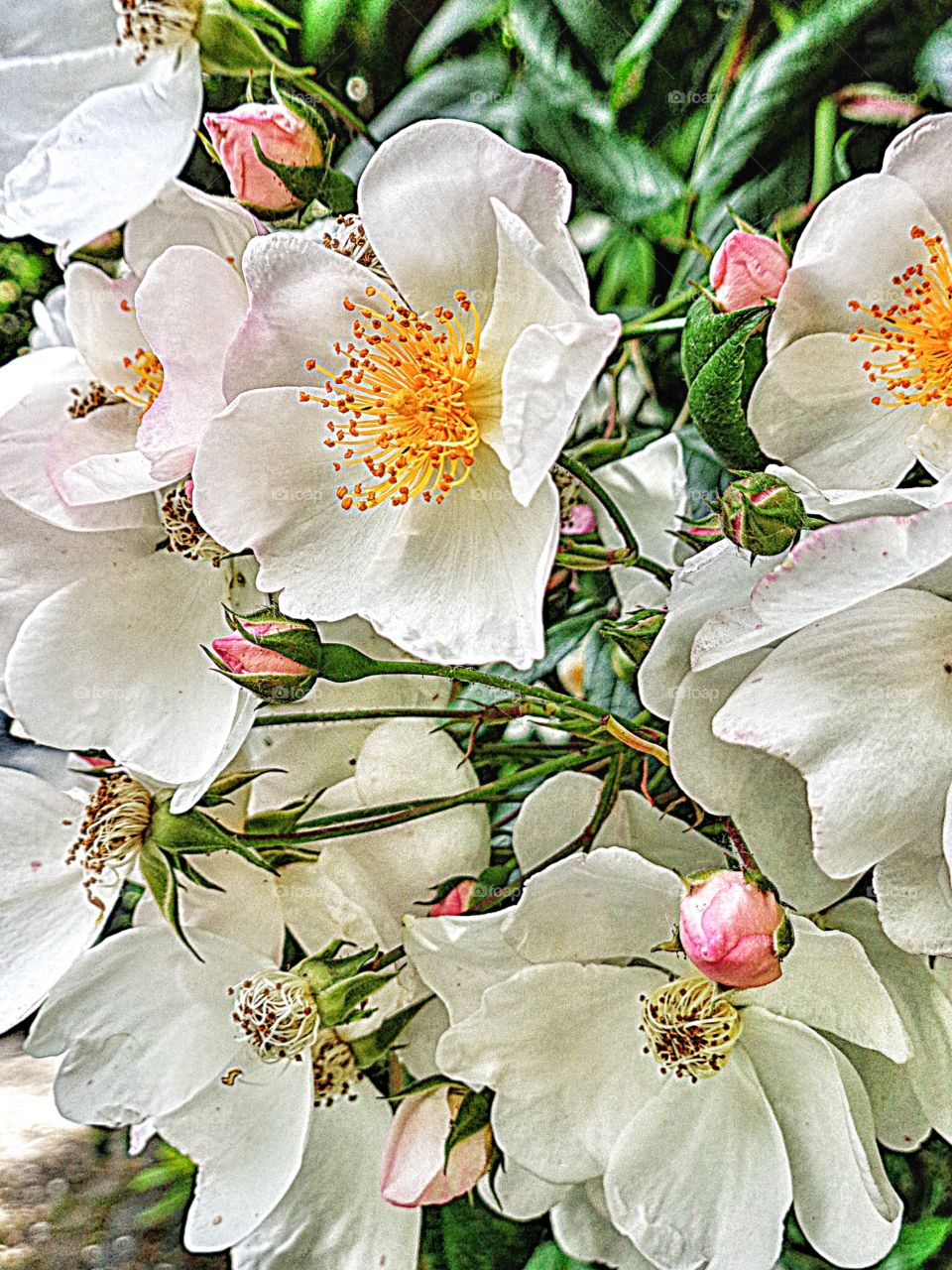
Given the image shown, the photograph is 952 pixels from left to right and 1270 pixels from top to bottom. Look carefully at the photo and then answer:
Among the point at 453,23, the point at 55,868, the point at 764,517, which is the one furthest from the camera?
the point at 453,23

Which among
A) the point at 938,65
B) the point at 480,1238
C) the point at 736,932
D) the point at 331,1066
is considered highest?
the point at 938,65

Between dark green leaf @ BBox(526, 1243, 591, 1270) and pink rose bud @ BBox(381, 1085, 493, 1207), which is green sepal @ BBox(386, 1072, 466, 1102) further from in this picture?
dark green leaf @ BBox(526, 1243, 591, 1270)

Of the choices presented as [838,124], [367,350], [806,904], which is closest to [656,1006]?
[806,904]

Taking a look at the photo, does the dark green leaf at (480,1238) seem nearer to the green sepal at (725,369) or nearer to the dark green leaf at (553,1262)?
the dark green leaf at (553,1262)

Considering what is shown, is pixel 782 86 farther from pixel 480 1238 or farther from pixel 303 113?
pixel 480 1238

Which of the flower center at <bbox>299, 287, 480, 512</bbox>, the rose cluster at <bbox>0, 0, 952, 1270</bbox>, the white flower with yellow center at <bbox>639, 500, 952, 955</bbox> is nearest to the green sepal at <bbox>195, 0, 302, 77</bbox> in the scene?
the rose cluster at <bbox>0, 0, 952, 1270</bbox>

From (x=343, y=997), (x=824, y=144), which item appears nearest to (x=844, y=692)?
(x=343, y=997)

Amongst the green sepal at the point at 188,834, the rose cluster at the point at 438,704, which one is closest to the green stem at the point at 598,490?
the rose cluster at the point at 438,704

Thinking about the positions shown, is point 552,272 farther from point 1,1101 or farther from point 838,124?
point 1,1101
